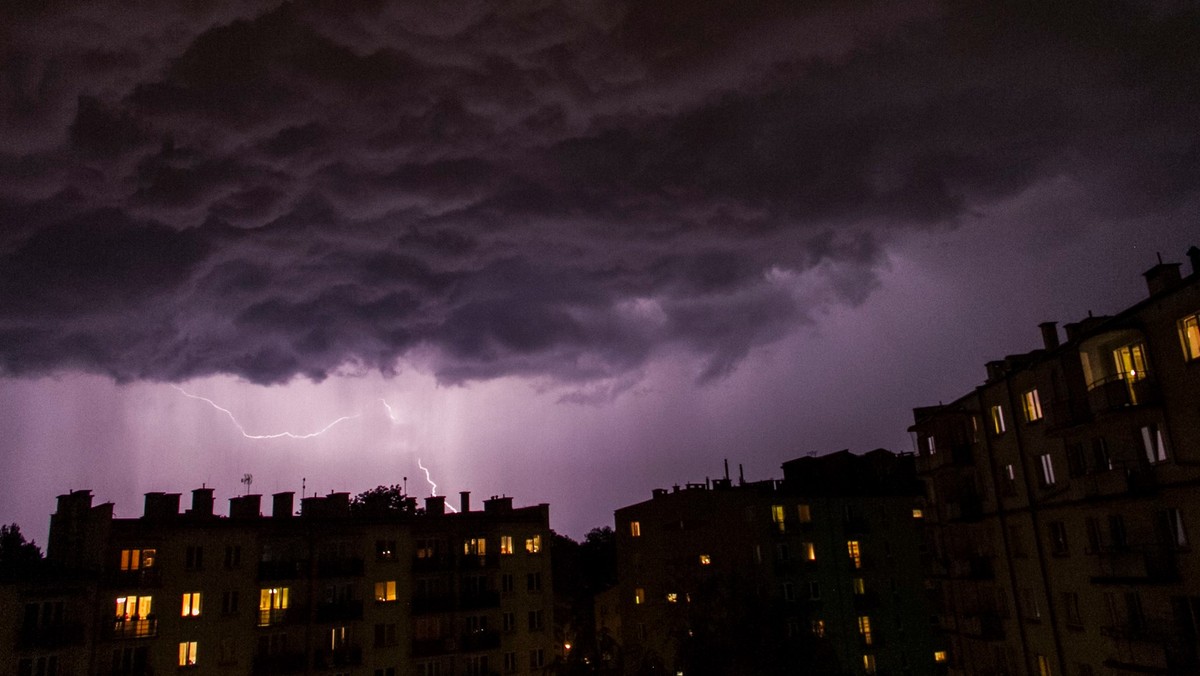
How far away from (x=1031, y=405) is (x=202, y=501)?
5634 centimetres

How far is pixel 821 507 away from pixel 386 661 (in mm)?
38952

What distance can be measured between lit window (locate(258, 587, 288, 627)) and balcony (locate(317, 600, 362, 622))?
97.5 inches

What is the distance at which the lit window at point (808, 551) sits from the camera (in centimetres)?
6694

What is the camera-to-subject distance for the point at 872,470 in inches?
2990

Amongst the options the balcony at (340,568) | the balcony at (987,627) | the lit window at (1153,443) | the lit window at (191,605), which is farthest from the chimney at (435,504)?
the lit window at (1153,443)

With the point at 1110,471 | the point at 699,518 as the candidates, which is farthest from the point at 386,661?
the point at 1110,471

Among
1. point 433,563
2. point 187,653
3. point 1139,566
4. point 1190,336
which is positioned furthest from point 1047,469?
point 187,653

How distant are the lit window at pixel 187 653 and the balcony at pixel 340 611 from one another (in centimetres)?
804

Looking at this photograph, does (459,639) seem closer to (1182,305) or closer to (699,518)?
(699,518)

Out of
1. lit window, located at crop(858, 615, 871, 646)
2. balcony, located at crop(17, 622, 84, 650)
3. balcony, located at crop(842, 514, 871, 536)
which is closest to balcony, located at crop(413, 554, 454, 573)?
balcony, located at crop(17, 622, 84, 650)

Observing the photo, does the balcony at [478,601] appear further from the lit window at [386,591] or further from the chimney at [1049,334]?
the chimney at [1049,334]

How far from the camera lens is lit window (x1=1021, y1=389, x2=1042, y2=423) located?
41688mm

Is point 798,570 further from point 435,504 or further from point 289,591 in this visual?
point 289,591

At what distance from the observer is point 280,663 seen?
52562 mm
